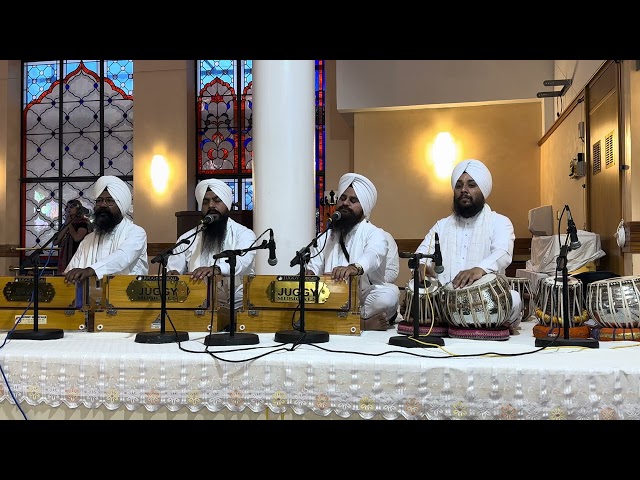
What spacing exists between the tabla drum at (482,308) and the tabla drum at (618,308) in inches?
18.9

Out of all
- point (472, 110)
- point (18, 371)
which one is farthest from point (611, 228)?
point (18, 371)

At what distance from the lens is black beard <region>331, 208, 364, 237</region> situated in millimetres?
4559

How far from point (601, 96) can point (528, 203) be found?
2687 millimetres

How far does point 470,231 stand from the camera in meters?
4.38

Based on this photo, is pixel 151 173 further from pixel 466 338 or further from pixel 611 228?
pixel 466 338

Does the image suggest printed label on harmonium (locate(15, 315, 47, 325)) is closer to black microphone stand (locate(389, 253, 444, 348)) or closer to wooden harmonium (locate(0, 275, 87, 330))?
wooden harmonium (locate(0, 275, 87, 330))

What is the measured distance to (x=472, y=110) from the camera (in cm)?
891

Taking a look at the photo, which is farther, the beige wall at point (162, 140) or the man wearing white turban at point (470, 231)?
the beige wall at point (162, 140)

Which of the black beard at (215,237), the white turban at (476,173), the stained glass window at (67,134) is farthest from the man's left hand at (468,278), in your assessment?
the stained glass window at (67,134)

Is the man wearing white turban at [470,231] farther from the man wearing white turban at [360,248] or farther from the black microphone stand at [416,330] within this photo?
the black microphone stand at [416,330]

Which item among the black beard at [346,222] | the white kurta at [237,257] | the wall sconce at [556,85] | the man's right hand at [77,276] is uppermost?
the wall sconce at [556,85]

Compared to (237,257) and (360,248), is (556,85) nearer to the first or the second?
(360,248)

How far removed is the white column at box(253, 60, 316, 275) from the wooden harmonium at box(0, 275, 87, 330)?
148 cm

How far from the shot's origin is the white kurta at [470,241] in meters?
4.20
